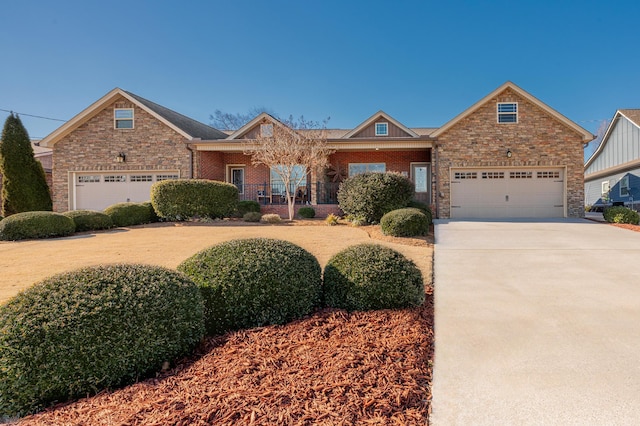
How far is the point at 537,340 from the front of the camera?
3.13 m

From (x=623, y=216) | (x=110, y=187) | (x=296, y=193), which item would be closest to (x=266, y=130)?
(x=296, y=193)

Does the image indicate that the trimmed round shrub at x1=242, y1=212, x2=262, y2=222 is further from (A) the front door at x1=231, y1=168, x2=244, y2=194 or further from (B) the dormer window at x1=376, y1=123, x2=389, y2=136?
(B) the dormer window at x1=376, y1=123, x2=389, y2=136

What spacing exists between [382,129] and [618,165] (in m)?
15.6

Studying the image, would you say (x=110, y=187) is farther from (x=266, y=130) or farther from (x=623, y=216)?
(x=623, y=216)

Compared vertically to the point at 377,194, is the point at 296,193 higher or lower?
higher

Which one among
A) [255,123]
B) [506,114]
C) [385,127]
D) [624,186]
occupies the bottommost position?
[624,186]

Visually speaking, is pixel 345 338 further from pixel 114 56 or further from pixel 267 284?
pixel 114 56

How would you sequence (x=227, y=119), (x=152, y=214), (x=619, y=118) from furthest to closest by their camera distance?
1. (x=227, y=119)
2. (x=619, y=118)
3. (x=152, y=214)

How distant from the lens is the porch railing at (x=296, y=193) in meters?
16.6

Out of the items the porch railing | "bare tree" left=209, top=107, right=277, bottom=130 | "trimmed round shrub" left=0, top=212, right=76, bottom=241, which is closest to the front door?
the porch railing

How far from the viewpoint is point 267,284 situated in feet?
10.8

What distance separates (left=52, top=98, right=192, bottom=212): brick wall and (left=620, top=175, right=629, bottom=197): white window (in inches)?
959

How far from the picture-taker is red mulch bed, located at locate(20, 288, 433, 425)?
6.38 ft

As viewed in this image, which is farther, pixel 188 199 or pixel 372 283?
pixel 188 199
